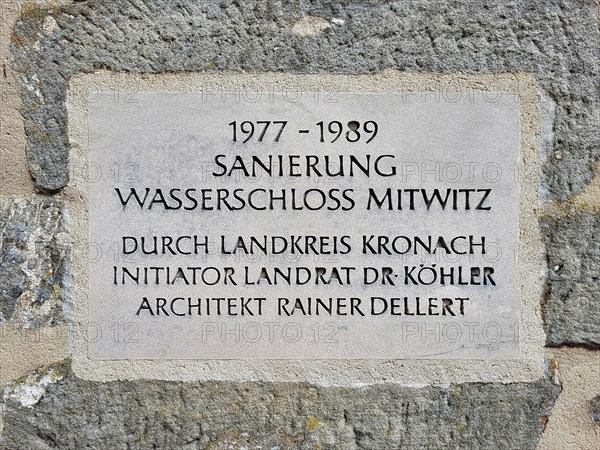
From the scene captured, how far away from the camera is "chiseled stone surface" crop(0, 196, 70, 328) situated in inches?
85.5

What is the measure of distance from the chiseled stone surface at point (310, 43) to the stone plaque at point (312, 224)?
0.32ft

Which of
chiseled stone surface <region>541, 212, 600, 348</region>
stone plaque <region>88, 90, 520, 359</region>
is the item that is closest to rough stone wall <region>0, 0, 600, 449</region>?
chiseled stone surface <region>541, 212, 600, 348</region>

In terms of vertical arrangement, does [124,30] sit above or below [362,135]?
above

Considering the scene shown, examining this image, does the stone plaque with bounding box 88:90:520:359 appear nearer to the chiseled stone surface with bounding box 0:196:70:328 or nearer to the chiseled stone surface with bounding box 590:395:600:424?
the chiseled stone surface with bounding box 0:196:70:328

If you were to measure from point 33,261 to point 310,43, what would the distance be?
1.00 m

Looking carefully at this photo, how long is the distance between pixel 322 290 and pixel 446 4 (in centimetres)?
88

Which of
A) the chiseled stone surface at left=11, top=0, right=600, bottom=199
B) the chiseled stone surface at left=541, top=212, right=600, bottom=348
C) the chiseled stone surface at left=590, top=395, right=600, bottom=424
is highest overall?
the chiseled stone surface at left=11, top=0, right=600, bottom=199

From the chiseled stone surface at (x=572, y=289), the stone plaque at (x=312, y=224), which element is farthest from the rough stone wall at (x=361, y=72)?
the stone plaque at (x=312, y=224)

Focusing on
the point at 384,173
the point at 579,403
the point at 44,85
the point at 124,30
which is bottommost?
the point at 579,403

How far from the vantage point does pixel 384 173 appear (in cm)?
217

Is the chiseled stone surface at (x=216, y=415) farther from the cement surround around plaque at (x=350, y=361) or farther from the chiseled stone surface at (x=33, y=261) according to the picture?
the chiseled stone surface at (x=33, y=261)

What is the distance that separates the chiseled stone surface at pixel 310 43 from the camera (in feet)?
7.08

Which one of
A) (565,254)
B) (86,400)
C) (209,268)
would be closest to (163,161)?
(209,268)

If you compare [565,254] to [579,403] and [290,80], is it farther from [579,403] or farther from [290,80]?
[290,80]
